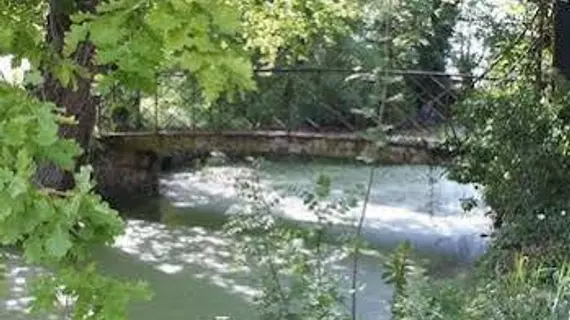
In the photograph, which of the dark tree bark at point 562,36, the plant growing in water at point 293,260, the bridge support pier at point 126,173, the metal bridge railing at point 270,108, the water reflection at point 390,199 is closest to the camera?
the plant growing in water at point 293,260

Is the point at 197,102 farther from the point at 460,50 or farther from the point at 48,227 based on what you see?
the point at 48,227

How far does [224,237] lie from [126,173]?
2430mm

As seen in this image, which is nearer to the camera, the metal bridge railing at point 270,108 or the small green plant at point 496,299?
the small green plant at point 496,299

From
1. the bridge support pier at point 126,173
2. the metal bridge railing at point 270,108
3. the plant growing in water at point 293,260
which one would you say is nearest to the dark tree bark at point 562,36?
the metal bridge railing at point 270,108

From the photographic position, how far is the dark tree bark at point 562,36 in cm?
703

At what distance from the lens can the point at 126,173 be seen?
33.6 ft

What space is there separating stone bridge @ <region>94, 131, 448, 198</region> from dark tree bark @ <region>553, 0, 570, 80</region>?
1.20 m

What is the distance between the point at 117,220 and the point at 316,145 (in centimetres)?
753

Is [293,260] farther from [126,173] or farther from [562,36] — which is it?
[126,173]

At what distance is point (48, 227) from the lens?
1022 mm

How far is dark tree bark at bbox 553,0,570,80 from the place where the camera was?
703cm

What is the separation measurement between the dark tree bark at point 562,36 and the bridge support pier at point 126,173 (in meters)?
4.68

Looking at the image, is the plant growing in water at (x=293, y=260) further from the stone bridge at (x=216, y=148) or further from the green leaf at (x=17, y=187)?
the stone bridge at (x=216, y=148)

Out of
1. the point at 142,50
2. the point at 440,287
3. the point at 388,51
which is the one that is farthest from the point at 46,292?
the point at 388,51
